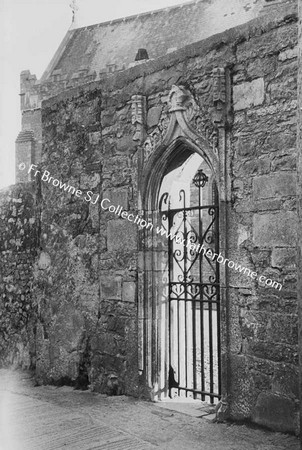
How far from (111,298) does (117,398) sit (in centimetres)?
98

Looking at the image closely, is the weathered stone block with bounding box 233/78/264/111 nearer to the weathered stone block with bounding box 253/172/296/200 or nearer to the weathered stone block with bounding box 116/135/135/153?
the weathered stone block with bounding box 253/172/296/200

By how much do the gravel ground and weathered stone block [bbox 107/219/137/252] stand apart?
1483 mm

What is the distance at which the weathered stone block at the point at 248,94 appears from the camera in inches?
160

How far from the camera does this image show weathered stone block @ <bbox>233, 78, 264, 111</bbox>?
4070mm

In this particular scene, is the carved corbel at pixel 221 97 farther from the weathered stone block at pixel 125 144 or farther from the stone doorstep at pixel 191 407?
the stone doorstep at pixel 191 407

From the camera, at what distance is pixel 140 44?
20672 mm

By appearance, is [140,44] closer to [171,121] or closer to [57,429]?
[171,121]

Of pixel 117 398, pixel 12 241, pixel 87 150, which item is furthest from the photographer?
pixel 12 241

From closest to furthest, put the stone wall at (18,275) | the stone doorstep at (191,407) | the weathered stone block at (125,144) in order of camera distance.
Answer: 1. the stone doorstep at (191,407)
2. the weathered stone block at (125,144)
3. the stone wall at (18,275)

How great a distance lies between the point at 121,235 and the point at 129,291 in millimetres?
574

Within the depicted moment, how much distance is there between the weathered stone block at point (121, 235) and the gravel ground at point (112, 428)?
4.87ft

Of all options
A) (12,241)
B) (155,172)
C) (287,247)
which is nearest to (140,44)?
(12,241)

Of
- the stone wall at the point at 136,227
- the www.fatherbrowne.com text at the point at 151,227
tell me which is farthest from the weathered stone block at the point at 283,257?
the www.fatherbrowne.com text at the point at 151,227

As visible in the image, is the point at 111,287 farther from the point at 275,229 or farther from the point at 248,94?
the point at 248,94
